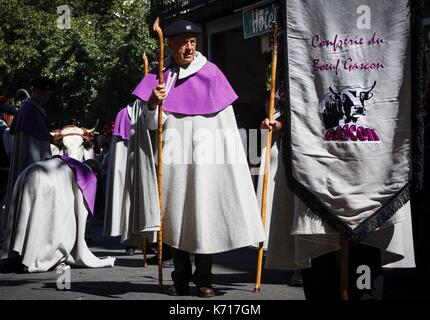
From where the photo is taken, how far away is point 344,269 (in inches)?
237

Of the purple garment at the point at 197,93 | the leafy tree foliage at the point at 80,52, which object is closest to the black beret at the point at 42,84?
the purple garment at the point at 197,93

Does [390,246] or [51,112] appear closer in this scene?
[390,246]

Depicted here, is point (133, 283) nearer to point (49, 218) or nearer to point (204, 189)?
point (204, 189)

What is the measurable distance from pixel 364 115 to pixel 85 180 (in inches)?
214

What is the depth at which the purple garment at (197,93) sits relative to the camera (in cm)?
795

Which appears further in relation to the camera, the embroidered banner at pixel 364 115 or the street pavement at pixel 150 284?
the street pavement at pixel 150 284

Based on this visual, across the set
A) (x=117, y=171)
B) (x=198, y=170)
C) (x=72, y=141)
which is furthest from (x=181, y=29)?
(x=72, y=141)

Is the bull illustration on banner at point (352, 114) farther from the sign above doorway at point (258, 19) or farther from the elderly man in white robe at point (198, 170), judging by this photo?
the sign above doorway at point (258, 19)

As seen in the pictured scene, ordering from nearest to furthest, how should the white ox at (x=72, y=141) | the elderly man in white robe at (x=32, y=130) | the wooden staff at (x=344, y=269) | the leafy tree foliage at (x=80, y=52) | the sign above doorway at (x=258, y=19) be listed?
the wooden staff at (x=344, y=269)
the elderly man in white robe at (x=32, y=130)
the white ox at (x=72, y=141)
the sign above doorway at (x=258, y=19)
the leafy tree foliage at (x=80, y=52)

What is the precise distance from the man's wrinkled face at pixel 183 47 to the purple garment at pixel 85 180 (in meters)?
3.24

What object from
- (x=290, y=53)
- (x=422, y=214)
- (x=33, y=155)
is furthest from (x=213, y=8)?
(x=290, y=53)

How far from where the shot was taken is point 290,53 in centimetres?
625

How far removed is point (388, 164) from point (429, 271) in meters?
3.41

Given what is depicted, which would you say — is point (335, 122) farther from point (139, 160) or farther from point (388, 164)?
point (139, 160)
